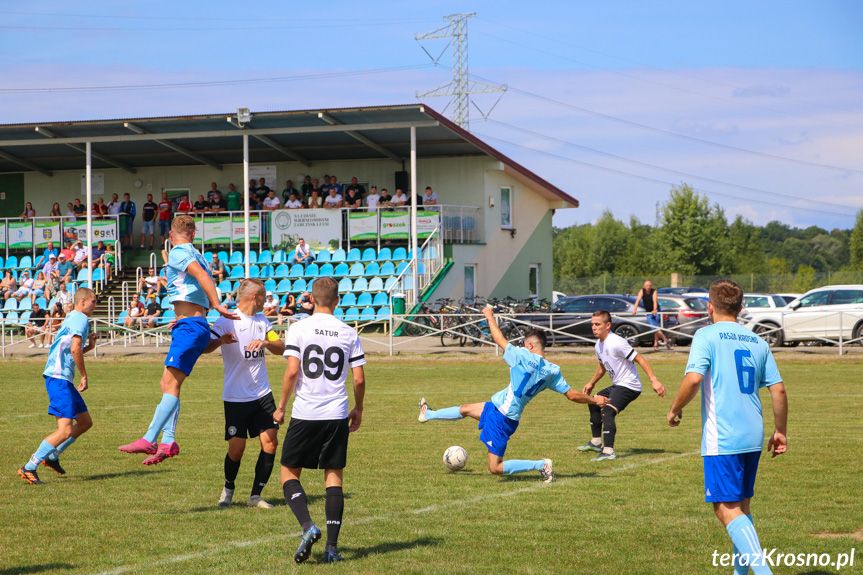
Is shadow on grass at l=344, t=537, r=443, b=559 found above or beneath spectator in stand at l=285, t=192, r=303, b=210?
beneath

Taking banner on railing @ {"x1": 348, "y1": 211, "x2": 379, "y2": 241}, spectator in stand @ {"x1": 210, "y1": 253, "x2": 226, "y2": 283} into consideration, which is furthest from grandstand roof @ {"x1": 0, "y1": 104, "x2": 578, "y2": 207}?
spectator in stand @ {"x1": 210, "y1": 253, "x2": 226, "y2": 283}

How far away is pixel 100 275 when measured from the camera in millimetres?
35500

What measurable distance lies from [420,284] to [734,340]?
89.3 feet

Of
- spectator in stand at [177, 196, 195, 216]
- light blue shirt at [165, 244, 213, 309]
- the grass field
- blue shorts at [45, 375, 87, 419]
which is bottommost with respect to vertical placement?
the grass field

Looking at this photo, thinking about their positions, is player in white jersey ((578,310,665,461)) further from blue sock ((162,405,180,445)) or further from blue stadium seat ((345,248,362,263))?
blue stadium seat ((345,248,362,263))

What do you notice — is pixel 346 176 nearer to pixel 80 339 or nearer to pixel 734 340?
pixel 80 339

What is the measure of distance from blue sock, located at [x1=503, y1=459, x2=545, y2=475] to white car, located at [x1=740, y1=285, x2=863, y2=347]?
1815 cm

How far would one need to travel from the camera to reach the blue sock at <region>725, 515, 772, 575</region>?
16.5 ft

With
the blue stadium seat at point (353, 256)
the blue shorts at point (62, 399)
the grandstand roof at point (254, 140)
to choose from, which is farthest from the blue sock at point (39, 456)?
the blue stadium seat at point (353, 256)

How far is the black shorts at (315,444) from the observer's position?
616 cm

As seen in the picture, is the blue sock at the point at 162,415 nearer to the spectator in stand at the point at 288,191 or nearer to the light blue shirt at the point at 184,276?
the light blue shirt at the point at 184,276

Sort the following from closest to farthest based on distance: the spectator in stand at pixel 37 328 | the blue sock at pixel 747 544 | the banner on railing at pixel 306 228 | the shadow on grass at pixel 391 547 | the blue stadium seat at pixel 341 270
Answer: the blue sock at pixel 747 544 < the shadow on grass at pixel 391 547 < the spectator in stand at pixel 37 328 < the blue stadium seat at pixel 341 270 < the banner on railing at pixel 306 228

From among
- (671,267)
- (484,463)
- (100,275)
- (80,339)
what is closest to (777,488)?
(484,463)

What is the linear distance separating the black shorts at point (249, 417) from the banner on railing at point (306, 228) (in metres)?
26.5
